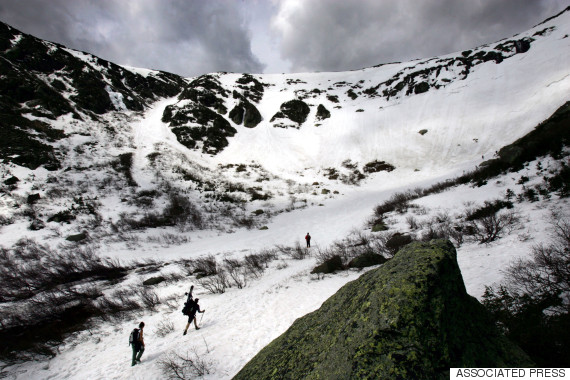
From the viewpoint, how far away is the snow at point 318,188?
6.56 m

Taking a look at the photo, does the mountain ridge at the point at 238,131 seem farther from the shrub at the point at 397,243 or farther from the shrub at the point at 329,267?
the shrub at the point at 397,243

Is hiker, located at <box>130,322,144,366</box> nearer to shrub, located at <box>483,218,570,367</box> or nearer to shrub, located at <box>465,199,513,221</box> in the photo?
shrub, located at <box>483,218,570,367</box>

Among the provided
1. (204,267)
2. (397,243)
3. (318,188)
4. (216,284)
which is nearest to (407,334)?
(397,243)

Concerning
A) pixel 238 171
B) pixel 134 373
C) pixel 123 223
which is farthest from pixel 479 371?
pixel 238 171

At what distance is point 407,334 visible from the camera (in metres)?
1.75

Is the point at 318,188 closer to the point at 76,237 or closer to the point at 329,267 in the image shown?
the point at 329,267

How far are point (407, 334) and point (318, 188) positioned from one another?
30.6 meters

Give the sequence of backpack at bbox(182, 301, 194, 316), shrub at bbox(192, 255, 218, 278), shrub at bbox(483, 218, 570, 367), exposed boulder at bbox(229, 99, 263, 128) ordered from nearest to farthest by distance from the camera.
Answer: shrub at bbox(483, 218, 570, 367), backpack at bbox(182, 301, 194, 316), shrub at bbox(192, 255, 218, 278), exposed boulder at bbox(229, 99, 263, 128)

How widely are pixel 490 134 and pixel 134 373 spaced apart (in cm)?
4164

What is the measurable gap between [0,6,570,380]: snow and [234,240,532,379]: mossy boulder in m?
3.58

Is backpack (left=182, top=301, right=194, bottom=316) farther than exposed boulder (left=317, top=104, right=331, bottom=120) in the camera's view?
No

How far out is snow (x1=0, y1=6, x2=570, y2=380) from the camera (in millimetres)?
6562

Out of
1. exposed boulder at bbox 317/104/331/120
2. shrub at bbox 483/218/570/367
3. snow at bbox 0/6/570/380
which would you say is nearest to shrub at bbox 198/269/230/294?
snow at bbox 0/6/570/380

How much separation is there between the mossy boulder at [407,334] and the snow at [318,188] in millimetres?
3583
